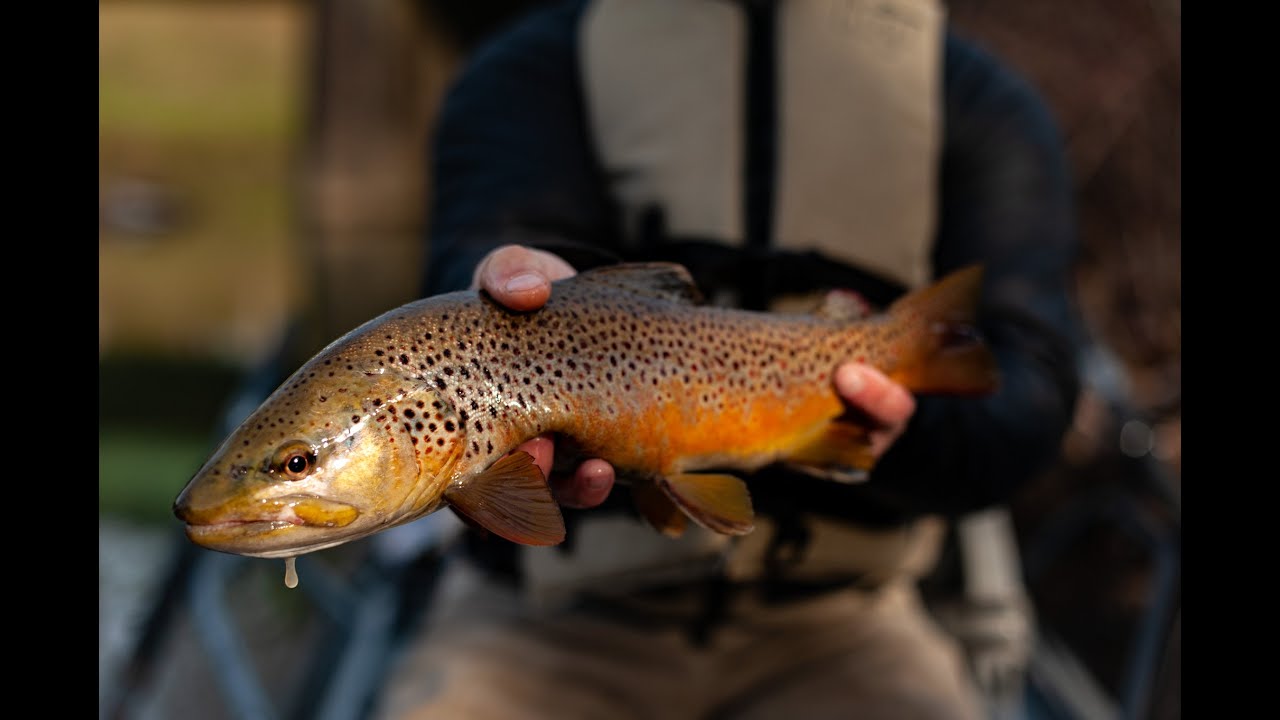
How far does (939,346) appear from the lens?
116 centimetres

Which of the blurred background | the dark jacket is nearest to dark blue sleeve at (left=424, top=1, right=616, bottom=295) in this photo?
the dark jacket

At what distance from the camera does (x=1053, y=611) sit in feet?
11.4

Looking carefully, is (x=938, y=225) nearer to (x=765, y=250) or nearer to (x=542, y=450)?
(x=765, y=250)

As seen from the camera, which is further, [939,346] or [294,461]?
[939,346]

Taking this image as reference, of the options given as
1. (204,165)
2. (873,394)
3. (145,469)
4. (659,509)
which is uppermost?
(873,394)

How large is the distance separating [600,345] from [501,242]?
631mm

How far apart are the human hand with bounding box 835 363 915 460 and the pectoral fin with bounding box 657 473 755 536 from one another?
194 mm

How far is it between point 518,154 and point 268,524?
1.10 m

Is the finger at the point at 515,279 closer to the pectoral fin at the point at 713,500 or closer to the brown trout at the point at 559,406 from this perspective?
the brown trout at the point at 559,406

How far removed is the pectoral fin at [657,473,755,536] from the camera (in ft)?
3.17

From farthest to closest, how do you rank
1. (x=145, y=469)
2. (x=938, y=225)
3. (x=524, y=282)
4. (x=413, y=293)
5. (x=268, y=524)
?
(x=145, y=469) < (x=413, y=293) < (x=938, y=225) < (x=524, y=282) < (x=268, y=524)

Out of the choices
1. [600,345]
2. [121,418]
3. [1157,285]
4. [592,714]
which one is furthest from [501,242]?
[121,418]

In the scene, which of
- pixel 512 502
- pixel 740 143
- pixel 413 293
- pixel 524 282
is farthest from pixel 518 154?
pixel 413 293

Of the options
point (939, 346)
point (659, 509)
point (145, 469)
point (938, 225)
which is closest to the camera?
point (659, 509)
